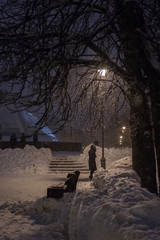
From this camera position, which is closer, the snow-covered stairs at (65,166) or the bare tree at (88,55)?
the bare tree at (88,55)

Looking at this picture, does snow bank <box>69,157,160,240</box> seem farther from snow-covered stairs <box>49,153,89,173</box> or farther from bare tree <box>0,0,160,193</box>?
snow-covered stairs <box>49,153,89,173</box>

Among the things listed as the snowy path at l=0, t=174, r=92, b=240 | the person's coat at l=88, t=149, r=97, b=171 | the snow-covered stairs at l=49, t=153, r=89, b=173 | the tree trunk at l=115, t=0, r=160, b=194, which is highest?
the tree trunk at l=115, t=0, r=160, b=194

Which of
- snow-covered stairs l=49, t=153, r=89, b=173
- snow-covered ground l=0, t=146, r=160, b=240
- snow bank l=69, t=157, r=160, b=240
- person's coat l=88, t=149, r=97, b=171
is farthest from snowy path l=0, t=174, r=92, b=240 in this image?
snow-covered stairs l=49, t=153, r=89, b=173

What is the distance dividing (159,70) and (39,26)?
107 inches

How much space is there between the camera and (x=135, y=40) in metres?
5.18

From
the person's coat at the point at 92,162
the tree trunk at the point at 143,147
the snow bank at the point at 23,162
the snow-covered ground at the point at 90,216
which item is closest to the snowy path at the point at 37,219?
the snow-covered ground at the point at 90,216

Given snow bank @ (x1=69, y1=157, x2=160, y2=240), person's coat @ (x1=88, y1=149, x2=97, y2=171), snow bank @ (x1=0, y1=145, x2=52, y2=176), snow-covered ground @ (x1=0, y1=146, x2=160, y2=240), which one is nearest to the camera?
snow bank @ (x1=69, y1=157, x2=160, y2=240)

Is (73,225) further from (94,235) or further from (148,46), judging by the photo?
(148,46)

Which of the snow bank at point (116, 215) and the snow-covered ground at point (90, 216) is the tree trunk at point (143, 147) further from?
the snow bank at point (116, 215)

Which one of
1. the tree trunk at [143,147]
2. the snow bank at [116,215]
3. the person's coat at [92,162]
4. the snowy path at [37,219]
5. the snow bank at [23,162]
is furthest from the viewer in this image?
the snow bank at [23,162]

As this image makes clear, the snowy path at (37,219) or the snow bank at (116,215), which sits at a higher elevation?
the snow bank at (116,215)

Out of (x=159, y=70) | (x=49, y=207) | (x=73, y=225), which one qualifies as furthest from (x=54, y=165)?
(x=159, y=70)

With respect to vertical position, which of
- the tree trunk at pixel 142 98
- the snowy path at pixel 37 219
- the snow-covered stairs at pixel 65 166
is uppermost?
the tree trunk at pixel 142 98

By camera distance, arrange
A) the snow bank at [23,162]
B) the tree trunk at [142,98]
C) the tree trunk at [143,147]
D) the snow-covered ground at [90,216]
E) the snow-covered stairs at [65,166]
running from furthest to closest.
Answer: the snow-covered stairs at [65,166] → the snow bank at [23,162] → the tree trunk at [143,147] → the tree trunk at [142,98] → the snow-covered ground at [90,216]
